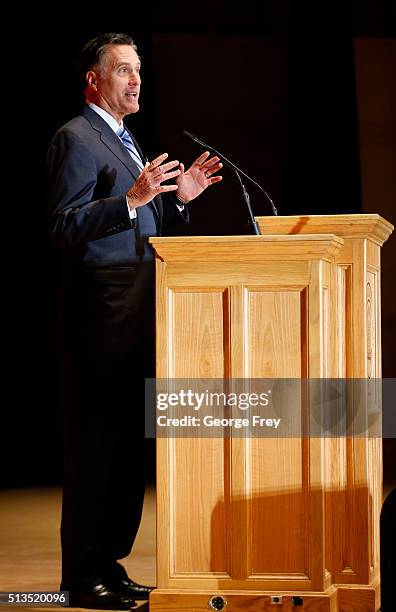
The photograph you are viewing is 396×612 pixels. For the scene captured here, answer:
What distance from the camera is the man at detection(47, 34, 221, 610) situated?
3453 mm

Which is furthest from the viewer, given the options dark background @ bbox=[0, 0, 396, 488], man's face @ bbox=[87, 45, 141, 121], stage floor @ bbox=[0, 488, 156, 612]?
dark background @ bbox=[0, 0, 396, 488]

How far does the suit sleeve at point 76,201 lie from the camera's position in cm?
330

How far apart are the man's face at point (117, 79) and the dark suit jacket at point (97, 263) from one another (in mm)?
133

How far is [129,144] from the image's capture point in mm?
3713

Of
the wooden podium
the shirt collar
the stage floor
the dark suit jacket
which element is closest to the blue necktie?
the shirt collar

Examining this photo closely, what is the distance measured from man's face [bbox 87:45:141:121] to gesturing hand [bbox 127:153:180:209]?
Result: 460 millimetres

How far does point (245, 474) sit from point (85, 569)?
708 mm

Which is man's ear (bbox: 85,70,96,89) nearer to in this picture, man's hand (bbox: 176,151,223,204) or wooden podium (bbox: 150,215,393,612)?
man's hand (bbox: 176,151,223,204)

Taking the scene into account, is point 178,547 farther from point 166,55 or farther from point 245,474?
point 166,55

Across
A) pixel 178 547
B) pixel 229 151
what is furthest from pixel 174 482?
pixel 229 151

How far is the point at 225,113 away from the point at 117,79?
144 inches

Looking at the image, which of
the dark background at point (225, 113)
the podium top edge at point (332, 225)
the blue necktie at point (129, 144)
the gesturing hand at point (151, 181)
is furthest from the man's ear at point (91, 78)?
the dark background at point (225, 113)

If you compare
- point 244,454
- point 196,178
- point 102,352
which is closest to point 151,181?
point 196,178

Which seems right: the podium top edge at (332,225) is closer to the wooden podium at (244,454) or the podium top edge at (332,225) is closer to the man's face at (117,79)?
the wooden podium at (244,454)
